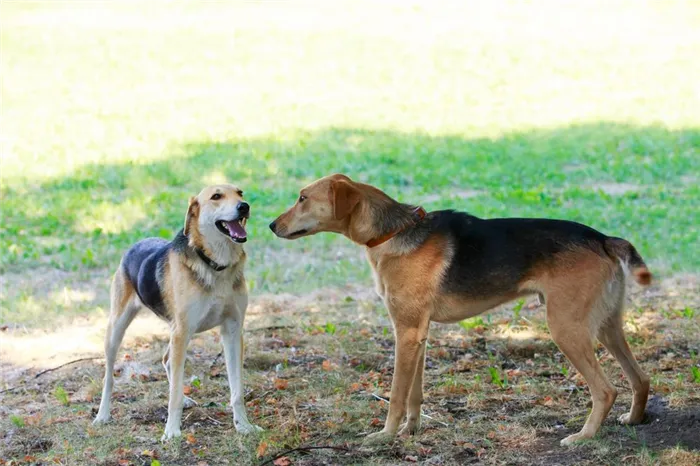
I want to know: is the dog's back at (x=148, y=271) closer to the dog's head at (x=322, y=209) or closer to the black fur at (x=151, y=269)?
the black fur at (x=151, y=269)

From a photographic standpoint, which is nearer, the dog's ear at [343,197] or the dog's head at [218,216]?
the dog's ear at [343,197]

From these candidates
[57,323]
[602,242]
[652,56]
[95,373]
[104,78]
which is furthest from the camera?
[652,56]

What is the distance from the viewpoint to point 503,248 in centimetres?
606

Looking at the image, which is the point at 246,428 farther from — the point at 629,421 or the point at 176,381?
the point at 629,421

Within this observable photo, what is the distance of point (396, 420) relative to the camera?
20.3 ft

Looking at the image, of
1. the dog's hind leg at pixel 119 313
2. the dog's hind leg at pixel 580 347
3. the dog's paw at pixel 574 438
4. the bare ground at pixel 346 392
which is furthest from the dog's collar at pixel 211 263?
the dog's paw at pixel 574 438

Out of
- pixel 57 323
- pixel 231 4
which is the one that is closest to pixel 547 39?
pixel 231 4

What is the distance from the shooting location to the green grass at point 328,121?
12.8 meters

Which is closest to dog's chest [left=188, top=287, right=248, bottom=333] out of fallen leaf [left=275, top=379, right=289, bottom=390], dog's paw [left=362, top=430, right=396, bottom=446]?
fallen leaf [left=275, top=379, right=289, bottom=390]

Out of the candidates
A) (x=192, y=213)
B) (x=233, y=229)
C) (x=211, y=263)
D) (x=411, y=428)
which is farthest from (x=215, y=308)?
(x=411, y=428)

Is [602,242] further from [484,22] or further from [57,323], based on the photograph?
[484,22]

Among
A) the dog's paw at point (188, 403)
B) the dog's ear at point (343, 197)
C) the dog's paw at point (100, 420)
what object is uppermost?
the dog's ear at point (343, 197)

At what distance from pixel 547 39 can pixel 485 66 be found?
2857mm

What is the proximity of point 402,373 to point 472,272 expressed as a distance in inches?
30.0
